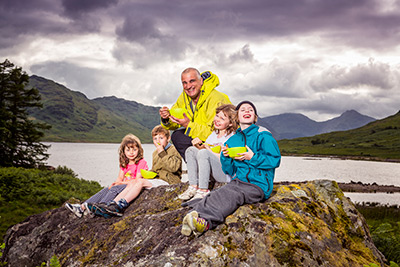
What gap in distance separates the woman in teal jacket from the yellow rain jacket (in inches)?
47.7

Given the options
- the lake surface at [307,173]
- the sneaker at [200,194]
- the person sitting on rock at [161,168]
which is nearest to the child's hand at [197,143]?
the sneaker at [200,194]

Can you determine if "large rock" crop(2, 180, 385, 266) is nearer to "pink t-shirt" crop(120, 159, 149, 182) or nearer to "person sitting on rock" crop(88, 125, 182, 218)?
"person sitting on rock" crop(88, 125, 182, 218)

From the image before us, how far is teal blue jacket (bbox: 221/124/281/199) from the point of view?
4.62 metres

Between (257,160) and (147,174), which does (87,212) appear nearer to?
(147,174)

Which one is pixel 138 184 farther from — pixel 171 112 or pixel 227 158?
pixel 227 158

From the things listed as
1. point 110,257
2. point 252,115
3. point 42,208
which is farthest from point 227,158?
point 42,208

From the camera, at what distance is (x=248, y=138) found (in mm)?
4867

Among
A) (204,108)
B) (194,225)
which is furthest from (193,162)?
(194,225)

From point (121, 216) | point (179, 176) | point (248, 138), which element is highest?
point (248, 138)

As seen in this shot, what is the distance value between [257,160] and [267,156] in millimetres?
170

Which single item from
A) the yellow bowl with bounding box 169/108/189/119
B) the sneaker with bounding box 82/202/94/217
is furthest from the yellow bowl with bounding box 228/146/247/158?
the sneaker with bounding box 82/202/94/217

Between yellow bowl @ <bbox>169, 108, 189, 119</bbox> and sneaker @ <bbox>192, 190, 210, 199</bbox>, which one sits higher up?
yellow bowl @ <bbox>169, 108, 189, 119</bbox>

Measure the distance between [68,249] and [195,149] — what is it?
3.29 m

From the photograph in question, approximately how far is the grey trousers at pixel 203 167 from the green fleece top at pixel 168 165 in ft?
6.34
